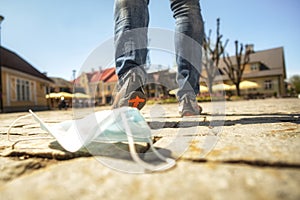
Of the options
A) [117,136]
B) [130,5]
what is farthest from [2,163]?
[130,5]

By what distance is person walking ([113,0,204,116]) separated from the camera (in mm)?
1172

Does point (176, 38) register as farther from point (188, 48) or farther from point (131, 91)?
point (131, 91)

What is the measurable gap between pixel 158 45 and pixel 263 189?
168 cm

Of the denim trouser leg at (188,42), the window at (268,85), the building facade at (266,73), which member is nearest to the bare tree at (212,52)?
the building facade at (266,73)

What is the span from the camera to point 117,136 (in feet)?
2.24

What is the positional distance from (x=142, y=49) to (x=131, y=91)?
383mm

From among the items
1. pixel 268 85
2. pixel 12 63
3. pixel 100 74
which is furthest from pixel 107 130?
pixel 268 85

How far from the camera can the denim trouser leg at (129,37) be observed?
4.14 feet

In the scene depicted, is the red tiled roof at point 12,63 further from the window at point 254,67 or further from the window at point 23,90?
the window at point 254,67

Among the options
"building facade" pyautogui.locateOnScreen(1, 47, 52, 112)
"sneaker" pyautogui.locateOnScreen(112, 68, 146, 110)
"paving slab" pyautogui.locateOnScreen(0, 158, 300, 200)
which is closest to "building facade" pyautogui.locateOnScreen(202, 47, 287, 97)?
"building facade" pyautogui.locateOnScreen(1, 47, 52, 112)

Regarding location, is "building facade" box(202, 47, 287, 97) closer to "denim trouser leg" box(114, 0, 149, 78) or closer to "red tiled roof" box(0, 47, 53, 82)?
"red tiled roof" box(0, 47, 53, 82)

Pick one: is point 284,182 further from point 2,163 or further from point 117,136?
point 2,163

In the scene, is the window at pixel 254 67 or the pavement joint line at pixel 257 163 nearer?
the pavement joint line at pixel 257 163

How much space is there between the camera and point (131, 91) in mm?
1114
